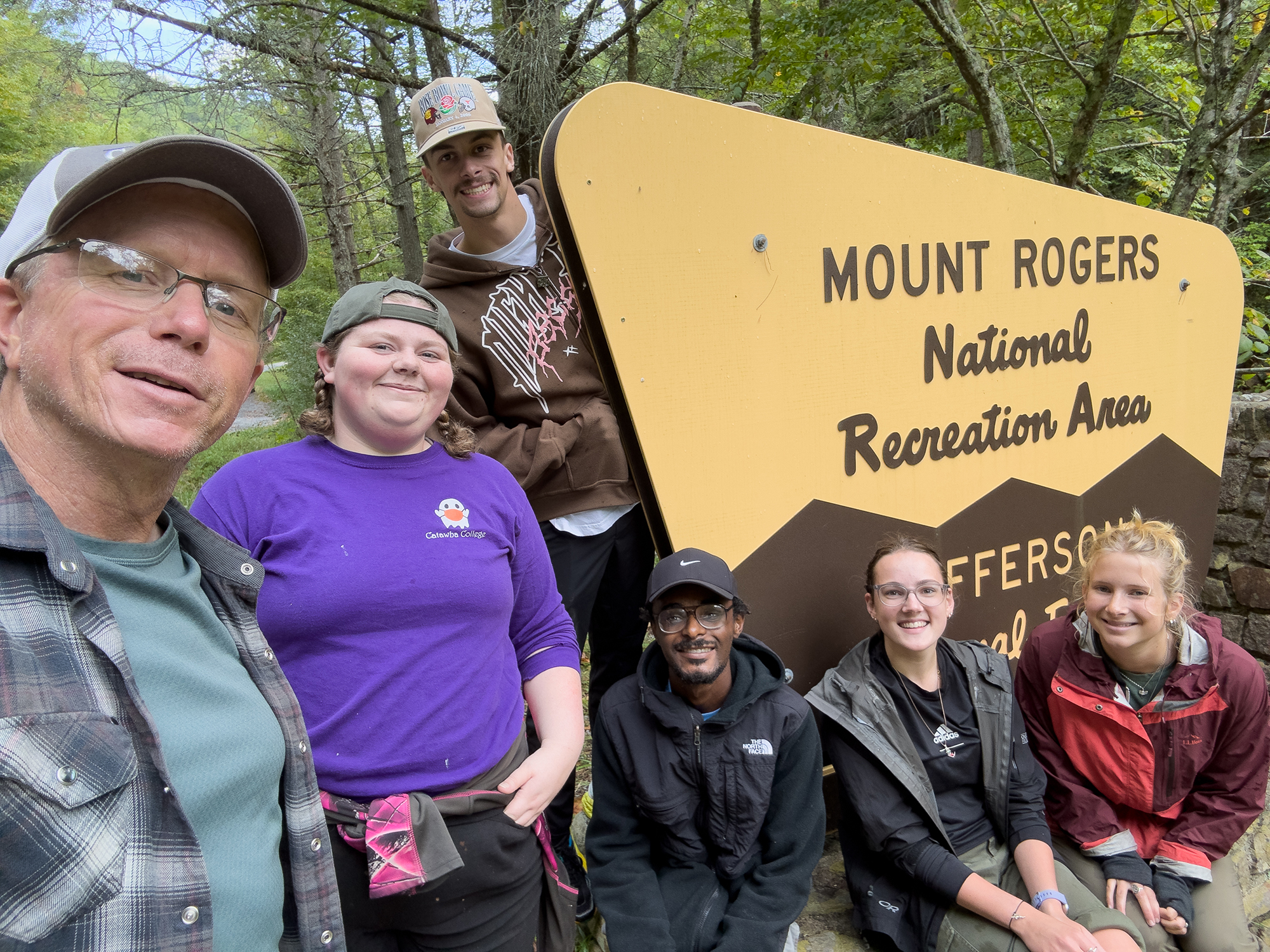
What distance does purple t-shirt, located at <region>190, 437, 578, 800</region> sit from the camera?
1351mm

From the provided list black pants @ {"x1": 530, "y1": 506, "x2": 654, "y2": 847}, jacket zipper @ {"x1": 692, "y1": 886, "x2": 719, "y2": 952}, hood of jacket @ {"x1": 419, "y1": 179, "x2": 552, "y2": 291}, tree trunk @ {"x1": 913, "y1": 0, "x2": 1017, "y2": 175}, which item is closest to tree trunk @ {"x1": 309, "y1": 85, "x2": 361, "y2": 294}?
tree trunk @ {"x1": 913, "y1": 0, "x2": 1017, "y2": 175}

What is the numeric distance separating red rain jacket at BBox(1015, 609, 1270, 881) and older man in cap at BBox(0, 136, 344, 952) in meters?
2.11

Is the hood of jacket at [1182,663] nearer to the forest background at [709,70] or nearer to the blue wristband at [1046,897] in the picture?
the blue wristband at [1046,897]

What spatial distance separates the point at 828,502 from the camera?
244cm

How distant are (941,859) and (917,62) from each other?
7.36 meters

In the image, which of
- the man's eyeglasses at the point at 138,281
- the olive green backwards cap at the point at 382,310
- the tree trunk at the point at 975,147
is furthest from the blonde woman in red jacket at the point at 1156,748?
the tree trunk at the point at 975,147

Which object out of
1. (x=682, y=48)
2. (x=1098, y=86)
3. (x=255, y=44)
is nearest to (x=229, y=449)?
(x=255, y=44)

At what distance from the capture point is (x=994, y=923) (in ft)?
6.33

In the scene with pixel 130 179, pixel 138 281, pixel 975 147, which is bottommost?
pixel 138 281

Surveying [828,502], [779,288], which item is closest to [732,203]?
[779,288]

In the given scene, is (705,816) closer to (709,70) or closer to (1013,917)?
(1013,917)

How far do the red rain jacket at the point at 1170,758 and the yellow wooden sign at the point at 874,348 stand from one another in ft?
2.06

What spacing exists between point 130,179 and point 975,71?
197 inches

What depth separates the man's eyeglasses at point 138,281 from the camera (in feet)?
2.85
